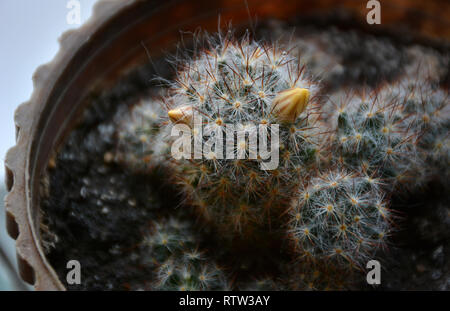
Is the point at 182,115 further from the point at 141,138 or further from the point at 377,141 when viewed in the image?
the point at 377,141

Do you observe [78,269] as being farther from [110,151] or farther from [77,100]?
[77,100]

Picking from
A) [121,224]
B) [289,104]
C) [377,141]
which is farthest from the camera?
[121,224]

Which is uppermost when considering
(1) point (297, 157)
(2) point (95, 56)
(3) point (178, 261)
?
(2) point (95, 56)

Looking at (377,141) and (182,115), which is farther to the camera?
(377,141)

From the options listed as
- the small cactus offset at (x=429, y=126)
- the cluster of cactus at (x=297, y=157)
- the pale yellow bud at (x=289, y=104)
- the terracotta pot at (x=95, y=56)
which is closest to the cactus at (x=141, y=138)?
the cluster of cactus at (x=297, y=157)

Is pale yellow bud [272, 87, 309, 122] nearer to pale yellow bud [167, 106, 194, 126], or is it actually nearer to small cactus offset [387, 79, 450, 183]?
pale yellow bud [167, 106, 194, 126]

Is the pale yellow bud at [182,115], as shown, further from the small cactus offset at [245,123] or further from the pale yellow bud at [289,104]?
the pale yellow bud at [289,104]

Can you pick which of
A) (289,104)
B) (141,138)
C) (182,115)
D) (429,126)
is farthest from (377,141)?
(141,138)

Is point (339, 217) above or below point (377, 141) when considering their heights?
below
